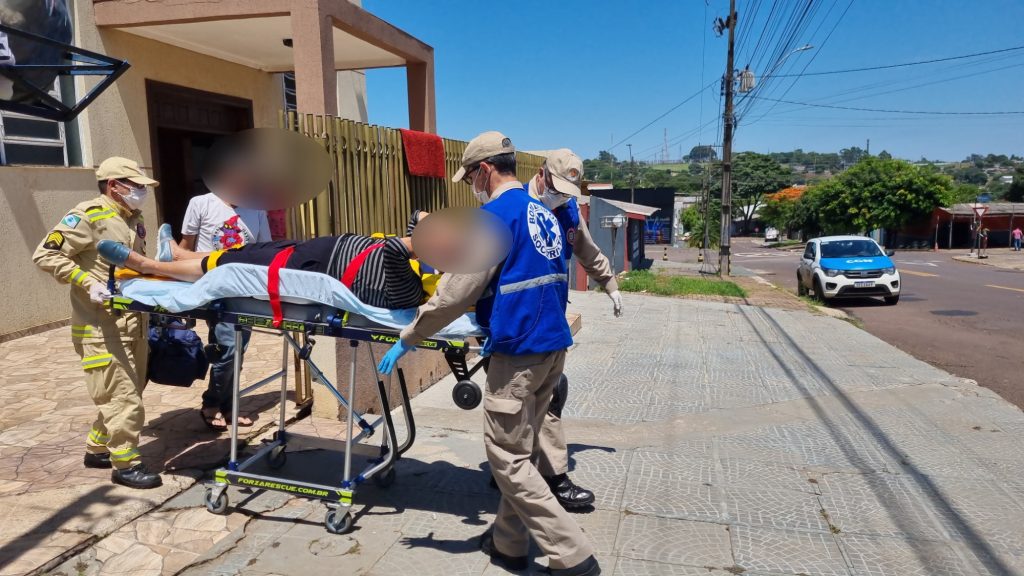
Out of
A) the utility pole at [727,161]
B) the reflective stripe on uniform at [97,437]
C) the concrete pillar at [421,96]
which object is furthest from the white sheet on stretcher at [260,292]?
the utility pole at [727,161]

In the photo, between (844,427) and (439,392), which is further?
(439,392)

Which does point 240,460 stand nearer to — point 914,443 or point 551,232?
point 551,232

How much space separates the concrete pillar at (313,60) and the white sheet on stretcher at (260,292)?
251cm

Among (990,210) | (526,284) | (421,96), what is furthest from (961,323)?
(990,210)

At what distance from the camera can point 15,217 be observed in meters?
6.70

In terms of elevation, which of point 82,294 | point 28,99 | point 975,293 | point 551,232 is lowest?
point 975,293

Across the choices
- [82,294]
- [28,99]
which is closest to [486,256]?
[28,99]

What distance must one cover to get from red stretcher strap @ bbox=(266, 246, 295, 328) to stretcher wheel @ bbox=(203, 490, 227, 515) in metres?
1.01

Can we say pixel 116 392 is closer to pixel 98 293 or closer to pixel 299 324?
pixel 98 293

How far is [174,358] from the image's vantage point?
4105 mm

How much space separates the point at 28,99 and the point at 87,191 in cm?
599

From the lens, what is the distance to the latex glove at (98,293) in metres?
3.46

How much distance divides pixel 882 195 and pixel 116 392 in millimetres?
45225

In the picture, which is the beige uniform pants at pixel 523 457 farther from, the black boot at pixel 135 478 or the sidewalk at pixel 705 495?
the black boot at pixel 135 478
